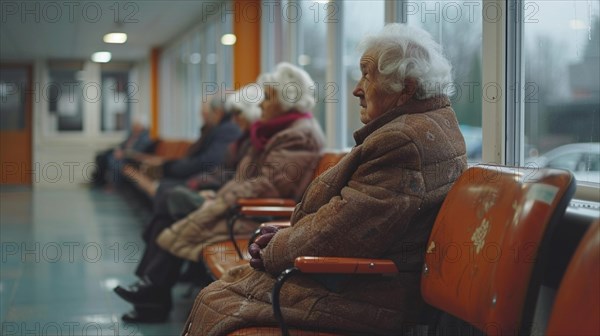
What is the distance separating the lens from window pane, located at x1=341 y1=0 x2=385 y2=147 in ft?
15.9

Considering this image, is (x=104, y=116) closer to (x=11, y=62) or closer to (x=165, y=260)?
(x=11, y=62)

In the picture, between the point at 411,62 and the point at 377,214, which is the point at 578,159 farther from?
the point at 377,214

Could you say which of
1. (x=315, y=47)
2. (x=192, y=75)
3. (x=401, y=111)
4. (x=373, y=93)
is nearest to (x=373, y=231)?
(x=401, y=111)

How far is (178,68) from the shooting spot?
12.6m

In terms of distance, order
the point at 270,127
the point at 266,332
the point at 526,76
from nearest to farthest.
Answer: the point at 266,332 → the point at 526,76 → the point at 270,127

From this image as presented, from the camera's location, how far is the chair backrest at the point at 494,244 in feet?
5.93

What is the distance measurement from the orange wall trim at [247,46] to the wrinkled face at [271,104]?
295 centimetres

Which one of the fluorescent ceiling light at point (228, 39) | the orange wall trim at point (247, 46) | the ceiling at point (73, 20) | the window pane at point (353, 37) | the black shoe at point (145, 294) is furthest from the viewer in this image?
the fluorescent ceiling light at point (228, 39)

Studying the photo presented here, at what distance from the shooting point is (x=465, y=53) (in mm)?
3490

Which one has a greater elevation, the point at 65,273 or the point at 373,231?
the point at 373,231

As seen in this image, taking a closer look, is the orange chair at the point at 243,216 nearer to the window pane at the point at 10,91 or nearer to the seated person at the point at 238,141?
the seated person at the point at 238,141

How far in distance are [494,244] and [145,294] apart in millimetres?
2649

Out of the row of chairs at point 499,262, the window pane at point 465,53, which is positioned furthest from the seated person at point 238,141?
the row of chairs at point 499,262

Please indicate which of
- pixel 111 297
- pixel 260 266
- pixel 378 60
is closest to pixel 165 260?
pixel 111 297
